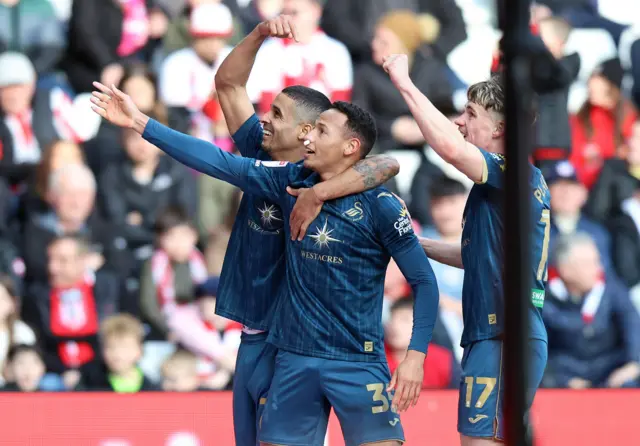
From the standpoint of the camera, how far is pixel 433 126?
3.69 metres

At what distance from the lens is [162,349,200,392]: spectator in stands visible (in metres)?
6.26

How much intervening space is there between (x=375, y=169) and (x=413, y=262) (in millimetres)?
374

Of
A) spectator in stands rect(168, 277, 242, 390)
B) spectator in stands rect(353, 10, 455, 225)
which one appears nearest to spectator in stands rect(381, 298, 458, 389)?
spectator in stands rect(353, 10, 455, 225)

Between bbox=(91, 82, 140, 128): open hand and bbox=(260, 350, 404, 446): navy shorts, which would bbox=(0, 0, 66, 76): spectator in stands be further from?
bbox=(260, 350, 404, 446): navy shorts

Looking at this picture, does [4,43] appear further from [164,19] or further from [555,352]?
[555,352]

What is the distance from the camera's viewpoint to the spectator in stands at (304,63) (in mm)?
6840

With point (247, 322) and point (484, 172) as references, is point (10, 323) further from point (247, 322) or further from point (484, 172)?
point (484, 172)

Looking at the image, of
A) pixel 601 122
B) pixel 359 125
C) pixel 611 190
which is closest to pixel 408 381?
pixel 359 125

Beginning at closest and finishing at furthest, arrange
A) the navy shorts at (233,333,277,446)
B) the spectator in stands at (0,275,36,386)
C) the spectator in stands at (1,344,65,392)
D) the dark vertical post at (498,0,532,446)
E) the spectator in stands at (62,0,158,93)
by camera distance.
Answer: the dark vertical post at (498,0,532,446), the navy shorts at (233,333,277,446), the spectator in stands at (1,344,65,392), the spectator in stands at (0,275,36,386), the spectator in stands at (62,0,158,93)

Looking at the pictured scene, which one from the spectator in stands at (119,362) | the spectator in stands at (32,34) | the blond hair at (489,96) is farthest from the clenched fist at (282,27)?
the spectator in stands at (32,34)

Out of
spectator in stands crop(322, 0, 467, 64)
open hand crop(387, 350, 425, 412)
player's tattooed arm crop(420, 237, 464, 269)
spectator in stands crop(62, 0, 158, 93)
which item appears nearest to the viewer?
open hand crop(387, 350, 425, 412)

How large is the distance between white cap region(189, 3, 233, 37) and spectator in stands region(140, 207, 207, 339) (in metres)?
1.16

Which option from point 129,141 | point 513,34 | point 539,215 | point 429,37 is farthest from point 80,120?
point 513,34

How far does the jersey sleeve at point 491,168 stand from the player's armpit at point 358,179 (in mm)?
336
